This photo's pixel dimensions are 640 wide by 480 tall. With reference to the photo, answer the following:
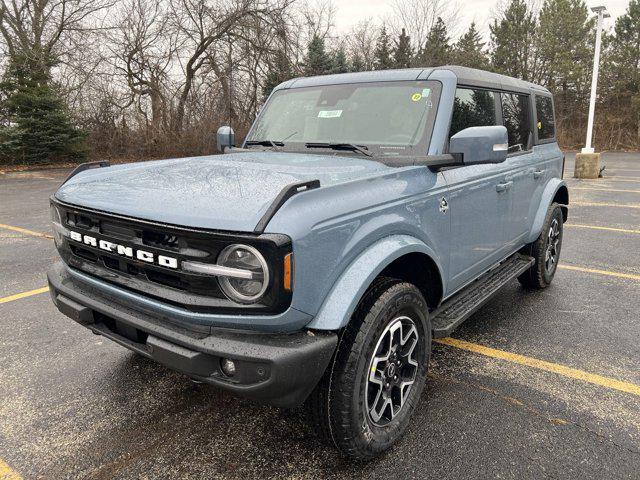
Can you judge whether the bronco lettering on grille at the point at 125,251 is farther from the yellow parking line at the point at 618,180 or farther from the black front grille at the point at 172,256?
the yellow parking line at the point at 618,180

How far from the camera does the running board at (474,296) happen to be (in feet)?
9.43

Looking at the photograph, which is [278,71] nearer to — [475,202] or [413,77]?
[413,77]

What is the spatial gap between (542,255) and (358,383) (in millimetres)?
3167

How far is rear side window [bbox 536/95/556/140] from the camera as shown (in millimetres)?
4617

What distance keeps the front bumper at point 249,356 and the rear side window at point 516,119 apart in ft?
9.31

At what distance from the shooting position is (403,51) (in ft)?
122

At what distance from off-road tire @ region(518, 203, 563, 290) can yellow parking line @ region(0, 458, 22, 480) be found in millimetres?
4262

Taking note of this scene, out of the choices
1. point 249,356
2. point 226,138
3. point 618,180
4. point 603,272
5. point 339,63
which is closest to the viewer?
point 249,356

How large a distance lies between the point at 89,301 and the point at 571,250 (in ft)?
20.3

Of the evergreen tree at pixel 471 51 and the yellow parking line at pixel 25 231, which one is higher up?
the evergreen tree at pixel 471 51

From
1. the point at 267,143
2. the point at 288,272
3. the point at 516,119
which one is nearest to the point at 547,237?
the point at 516,119

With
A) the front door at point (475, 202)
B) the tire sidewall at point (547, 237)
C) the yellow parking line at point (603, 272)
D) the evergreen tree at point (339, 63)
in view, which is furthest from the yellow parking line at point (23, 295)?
the evergreen tree at point (339, 63)

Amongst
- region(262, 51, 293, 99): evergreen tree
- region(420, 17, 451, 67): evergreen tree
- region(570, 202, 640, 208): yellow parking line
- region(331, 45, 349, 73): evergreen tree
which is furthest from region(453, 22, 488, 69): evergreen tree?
region(570, 202, 640, 208): yellow parking line

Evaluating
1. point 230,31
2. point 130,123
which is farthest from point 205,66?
point 130,123
